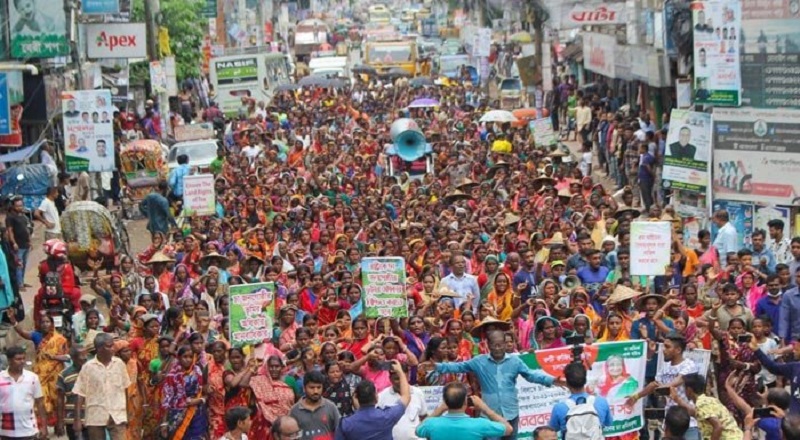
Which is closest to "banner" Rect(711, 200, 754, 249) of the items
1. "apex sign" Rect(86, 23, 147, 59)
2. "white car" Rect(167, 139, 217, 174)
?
"white car" Rect(167, 139, 217, 174)

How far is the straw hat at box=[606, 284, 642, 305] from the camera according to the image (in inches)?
568

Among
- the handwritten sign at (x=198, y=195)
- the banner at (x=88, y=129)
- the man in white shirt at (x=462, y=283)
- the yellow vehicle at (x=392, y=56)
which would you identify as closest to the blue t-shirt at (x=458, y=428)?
the man in white shirt at (x=462, y=283)

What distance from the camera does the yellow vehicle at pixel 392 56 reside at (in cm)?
7450

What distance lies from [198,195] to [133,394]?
32.1 feet

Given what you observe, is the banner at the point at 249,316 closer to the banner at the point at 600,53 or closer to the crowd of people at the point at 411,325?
the crowd of people at the point at 411,325

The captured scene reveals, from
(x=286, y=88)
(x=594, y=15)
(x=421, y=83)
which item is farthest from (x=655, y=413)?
(x=286, y=88)

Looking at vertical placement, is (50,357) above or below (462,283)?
below

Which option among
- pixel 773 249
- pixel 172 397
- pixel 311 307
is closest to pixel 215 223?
pixel 311 307

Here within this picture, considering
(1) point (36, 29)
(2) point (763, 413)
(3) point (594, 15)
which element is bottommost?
(2) point (763, 413)

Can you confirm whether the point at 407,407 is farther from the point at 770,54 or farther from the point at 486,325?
the point at 770,54

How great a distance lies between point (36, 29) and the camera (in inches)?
1232

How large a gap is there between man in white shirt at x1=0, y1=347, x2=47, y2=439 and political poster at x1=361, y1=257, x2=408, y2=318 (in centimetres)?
287

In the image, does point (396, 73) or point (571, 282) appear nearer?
point (571, 282)

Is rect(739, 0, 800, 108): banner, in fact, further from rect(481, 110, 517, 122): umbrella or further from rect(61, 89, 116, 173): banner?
rect(481, 110, 517, 122): umbrella
